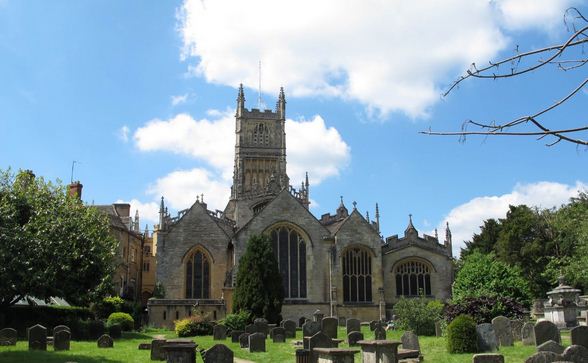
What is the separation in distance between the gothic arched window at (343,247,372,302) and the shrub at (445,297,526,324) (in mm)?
15868

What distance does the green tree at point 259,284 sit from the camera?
32.9 meters

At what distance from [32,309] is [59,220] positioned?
525 centimetres

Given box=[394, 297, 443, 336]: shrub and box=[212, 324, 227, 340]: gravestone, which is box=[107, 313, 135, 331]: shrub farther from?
box=[394, 297, 443, 336]: shrub

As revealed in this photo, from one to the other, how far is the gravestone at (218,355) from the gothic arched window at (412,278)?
29444mm

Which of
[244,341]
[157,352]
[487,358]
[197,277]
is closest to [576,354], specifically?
[487,358]

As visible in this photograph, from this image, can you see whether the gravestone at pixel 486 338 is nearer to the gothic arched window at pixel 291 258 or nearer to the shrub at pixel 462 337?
the shrub at pixel 462 337

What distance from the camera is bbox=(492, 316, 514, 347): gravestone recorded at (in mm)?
19719

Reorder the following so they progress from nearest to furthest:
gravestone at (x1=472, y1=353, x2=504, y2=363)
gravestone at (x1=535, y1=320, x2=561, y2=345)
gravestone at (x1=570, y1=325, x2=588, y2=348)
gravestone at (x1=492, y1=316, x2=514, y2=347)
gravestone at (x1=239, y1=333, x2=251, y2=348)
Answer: gravestone at (x1=472, y1=353, x2=504, y2=363) → gravestone at (x1=570, y1=325, x2=588, y2=348) → gravestone at (x1=535, y1=320, x2=561, y2=345) → gravestone at (x1=492, y1=316, x2=514, y2=347) → gravestone at (x1=239, y1=333, x2=251, y2=348)

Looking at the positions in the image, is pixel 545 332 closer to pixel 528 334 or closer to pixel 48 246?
pixel 528 334

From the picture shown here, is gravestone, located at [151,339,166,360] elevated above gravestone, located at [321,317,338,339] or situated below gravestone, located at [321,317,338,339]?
below

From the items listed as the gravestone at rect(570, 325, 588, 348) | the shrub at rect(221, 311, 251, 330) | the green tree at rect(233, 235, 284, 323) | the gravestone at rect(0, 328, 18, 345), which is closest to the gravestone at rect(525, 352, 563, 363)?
the gravestone at rect(570, 325, 588, 348)

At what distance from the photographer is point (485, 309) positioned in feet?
80.4

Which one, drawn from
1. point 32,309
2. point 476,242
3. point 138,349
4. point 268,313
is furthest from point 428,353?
point 476,242

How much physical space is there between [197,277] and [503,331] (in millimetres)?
23878
